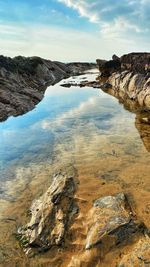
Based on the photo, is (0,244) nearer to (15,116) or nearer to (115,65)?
(15,116)

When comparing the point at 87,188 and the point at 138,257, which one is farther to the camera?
the point at 87,188

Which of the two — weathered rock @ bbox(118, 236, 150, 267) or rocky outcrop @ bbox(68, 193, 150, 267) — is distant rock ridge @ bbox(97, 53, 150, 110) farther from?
weathered rock @ bbox(118, 236, 150, 267)

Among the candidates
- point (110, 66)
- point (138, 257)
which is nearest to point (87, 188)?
point (138, 257)

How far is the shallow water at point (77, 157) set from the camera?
37.9ft

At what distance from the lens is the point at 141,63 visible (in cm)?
3997

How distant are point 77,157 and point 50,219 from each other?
272 inches

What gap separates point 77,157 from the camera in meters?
16.4

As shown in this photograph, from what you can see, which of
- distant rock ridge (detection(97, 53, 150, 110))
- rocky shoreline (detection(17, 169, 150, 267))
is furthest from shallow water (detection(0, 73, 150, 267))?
distant rock ridge (detection(97, 53, 150, 110))

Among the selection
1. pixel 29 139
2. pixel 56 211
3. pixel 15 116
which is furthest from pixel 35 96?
pixel 56 211

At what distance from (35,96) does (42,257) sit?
31.1 meters

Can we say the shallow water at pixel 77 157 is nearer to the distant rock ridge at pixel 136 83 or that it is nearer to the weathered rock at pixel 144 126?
the weathered rock at pixel 144 126

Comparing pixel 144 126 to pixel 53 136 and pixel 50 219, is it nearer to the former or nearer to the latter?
pixel 53 136

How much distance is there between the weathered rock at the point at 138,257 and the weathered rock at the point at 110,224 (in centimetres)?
51

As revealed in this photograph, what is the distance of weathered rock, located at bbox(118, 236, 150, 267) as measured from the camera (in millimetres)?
7359
